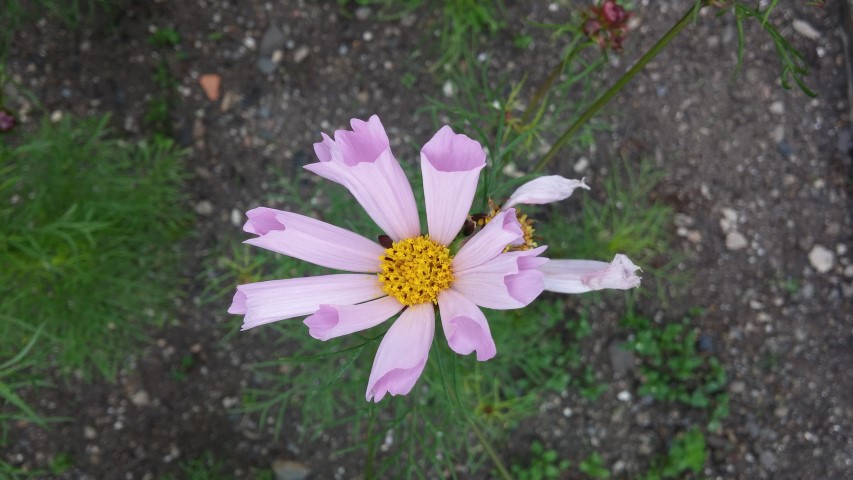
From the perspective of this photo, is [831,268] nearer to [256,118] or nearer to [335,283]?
[335,283]

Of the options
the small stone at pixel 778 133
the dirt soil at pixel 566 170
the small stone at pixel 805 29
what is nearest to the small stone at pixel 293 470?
the dirt soil at pixel 566 170

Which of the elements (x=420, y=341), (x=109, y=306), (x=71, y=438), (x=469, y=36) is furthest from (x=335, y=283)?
(x=71, y=438)

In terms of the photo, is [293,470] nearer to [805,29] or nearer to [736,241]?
[736,241]

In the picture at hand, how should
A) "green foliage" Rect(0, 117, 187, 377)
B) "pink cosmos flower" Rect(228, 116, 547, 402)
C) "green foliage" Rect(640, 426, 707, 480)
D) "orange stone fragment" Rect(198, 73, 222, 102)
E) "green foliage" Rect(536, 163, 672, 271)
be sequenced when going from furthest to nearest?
"orange stone fragment" Rect(198, 73, 222, 102) < "green foliage" Rect(640, 426, 707, 480) < "green foliage" Rect(536, 163, 672, 271) < "green foliage" Rect(0, 117, 187, 377) < "pink cosmos flower" Rect(228, 116, 547, 402)

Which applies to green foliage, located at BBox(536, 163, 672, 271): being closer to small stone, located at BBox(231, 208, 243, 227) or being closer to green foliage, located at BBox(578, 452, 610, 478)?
green foliage, located at BBox(578, 452, 610, 478)

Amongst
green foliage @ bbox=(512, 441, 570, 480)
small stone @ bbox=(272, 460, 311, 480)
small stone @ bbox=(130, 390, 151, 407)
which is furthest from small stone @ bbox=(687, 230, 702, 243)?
small stone @ bbox=(130, 390, 151, 407)

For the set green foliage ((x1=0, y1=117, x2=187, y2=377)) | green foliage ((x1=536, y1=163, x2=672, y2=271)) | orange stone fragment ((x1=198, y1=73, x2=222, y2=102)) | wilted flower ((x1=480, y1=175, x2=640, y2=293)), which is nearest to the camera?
wilted flower ((x1=480, y1=175, x2=640, y2=293))

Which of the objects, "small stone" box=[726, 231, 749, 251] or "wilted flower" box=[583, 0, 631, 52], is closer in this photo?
"wilted flower" box=[583, 0, 631, 52]
